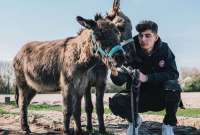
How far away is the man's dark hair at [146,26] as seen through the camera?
8461 mm

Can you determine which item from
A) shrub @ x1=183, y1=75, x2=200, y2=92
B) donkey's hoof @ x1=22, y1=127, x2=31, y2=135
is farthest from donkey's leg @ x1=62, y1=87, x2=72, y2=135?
shrub @ x1=183, y1=75, x2=200, y2=92

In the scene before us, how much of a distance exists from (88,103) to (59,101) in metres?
10.0

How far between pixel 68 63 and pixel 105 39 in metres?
1.19

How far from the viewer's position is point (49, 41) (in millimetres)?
10820

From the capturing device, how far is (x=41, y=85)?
1047cm

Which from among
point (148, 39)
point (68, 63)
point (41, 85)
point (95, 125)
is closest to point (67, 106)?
point (68, 63)

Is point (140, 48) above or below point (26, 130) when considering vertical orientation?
above

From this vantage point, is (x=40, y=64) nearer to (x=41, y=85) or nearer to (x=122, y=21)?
(x=41, y=85)

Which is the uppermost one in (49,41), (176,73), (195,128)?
(49,41)

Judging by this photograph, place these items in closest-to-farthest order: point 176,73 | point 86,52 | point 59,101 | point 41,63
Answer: point 176,73 < point 86,52 < point 41,63 < point 59,101

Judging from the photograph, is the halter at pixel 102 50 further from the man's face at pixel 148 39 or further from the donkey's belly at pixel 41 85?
the donkey's belly at pixel 41 85

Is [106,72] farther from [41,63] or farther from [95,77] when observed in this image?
[41,63]

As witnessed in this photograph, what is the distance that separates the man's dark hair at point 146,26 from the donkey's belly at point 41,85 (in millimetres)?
2150

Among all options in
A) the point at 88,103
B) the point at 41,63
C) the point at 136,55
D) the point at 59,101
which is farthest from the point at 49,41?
the point at 59,101
